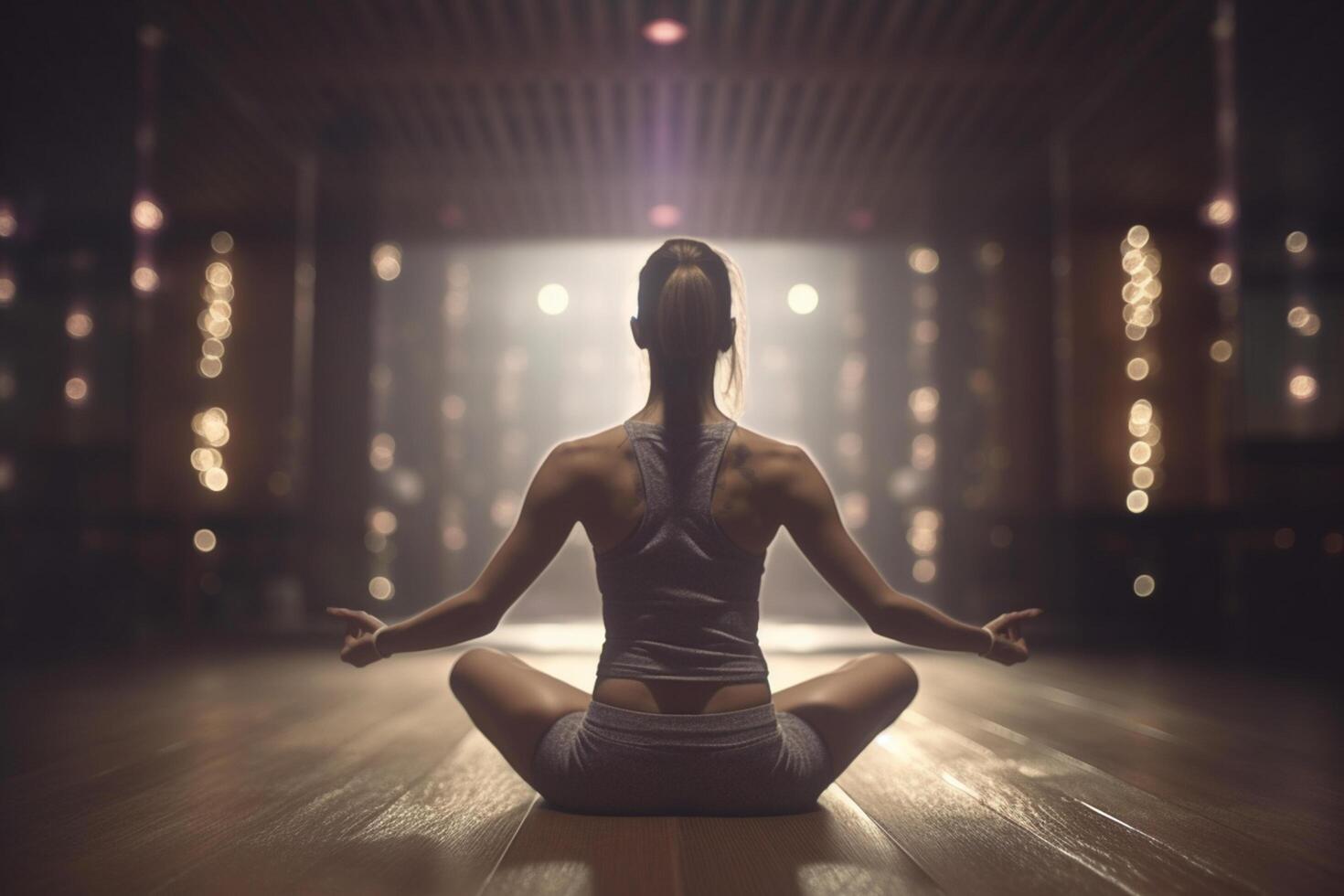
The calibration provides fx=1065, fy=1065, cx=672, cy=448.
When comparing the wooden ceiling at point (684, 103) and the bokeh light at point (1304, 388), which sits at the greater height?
the wooden ceiling at point (684, 103)

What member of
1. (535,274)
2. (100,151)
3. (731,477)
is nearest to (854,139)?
(535,274)

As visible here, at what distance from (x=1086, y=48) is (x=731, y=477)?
16.8 feet

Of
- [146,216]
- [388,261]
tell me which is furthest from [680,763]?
[388,261]

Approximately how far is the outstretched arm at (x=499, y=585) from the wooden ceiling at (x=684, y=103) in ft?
14.1

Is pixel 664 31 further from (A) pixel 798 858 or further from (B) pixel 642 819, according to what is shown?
(A) pixel 798 858

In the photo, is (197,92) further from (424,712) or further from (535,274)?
(424,712)

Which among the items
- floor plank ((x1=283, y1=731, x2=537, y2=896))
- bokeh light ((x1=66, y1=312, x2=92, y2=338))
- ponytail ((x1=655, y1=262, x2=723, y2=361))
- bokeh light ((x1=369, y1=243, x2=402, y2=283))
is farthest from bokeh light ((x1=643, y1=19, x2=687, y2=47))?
floor plank ((x1=283, y1=731, x2=537, y2=896))

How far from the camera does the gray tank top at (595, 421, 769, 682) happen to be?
183 centimetres

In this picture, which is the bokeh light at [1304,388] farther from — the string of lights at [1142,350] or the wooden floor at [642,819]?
the wooden floor at [642,819]

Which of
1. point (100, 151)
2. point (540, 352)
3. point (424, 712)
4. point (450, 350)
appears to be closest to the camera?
point (424, 712)

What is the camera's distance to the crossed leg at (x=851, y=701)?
201 centimetres

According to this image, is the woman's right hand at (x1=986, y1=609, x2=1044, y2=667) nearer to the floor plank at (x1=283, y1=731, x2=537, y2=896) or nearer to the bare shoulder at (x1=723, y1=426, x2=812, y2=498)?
the bare shoulder at (x1=723, y1=426, x2=812, y2=498)

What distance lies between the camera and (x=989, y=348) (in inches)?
314

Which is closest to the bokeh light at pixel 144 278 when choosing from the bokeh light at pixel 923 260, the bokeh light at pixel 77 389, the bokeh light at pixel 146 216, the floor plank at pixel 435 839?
the bokeh light at pixel 146 216
